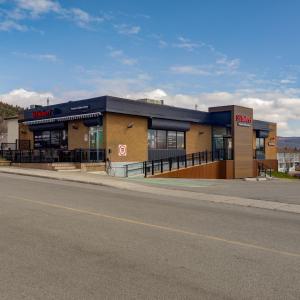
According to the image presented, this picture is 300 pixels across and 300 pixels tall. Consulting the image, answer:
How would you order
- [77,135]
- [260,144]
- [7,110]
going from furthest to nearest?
[7,110]
[260,144]
[77,135]

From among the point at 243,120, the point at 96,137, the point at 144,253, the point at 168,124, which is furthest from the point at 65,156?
the point at 144,253

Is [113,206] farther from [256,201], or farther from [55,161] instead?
[55,161]

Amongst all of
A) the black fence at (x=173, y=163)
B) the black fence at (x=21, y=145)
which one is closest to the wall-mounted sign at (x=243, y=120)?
the black fence at (x=173, y=163)

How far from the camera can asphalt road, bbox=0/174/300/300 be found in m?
5.73

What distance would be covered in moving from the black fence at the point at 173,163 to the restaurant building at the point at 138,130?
453 mm

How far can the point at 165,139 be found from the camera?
126 ft

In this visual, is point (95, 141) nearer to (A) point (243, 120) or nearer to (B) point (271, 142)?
(A) point (243, 120)

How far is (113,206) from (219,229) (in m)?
4.36

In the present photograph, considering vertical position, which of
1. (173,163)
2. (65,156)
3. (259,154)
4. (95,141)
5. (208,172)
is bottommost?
(208,172)

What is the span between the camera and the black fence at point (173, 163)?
33125 millimetres

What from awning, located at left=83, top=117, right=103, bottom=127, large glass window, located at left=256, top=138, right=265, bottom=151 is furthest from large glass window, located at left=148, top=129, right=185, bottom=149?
large glass window, located at left=256, top=138, right=265, bottom=151

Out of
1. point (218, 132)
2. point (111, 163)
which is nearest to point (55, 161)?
point (111, 163)

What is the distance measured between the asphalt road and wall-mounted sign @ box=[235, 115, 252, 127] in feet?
88.2

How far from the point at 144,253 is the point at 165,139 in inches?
1215
